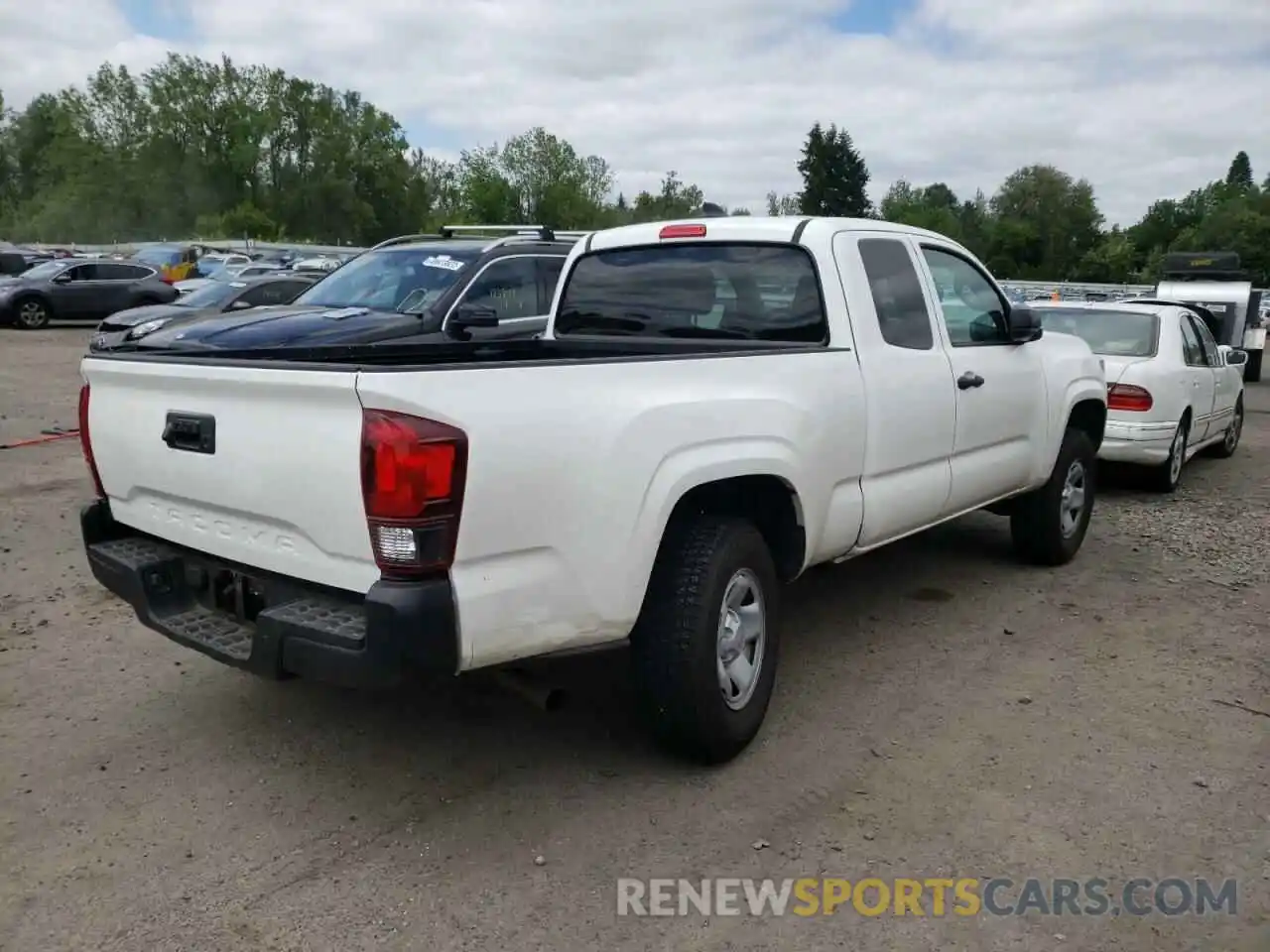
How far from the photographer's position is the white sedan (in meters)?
8.12

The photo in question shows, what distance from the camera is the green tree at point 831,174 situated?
279ft

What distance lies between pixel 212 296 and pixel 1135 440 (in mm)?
14767

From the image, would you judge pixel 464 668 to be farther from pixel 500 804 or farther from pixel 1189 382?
pixel 1189 382

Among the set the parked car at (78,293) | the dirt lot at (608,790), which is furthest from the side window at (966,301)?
the parked car at (78,293)

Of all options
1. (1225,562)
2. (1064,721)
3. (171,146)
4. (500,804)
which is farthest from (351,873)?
(171,146)

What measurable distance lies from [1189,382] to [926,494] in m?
4.99

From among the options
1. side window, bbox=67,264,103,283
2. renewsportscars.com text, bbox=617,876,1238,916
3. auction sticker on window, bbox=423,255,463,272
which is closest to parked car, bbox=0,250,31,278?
side window, bbox=67,264,103,283

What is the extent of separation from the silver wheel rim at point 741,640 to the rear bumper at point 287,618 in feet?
3.67

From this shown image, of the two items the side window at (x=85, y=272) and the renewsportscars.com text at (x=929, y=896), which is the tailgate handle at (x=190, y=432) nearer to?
the renewsportscars.com text at (x=929, y=896)

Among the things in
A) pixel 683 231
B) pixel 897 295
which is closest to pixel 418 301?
pixel 683 231

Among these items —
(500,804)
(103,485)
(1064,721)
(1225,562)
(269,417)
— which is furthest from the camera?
(1225,562)

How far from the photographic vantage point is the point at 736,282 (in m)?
4.64

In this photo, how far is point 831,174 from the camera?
281ft

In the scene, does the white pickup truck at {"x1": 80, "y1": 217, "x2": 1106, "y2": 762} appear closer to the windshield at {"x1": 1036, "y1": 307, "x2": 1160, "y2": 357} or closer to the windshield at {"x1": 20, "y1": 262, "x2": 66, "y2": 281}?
the windshield at {"x1": 1036, "y1": 307, "x2": 1160, "y2": 357}
